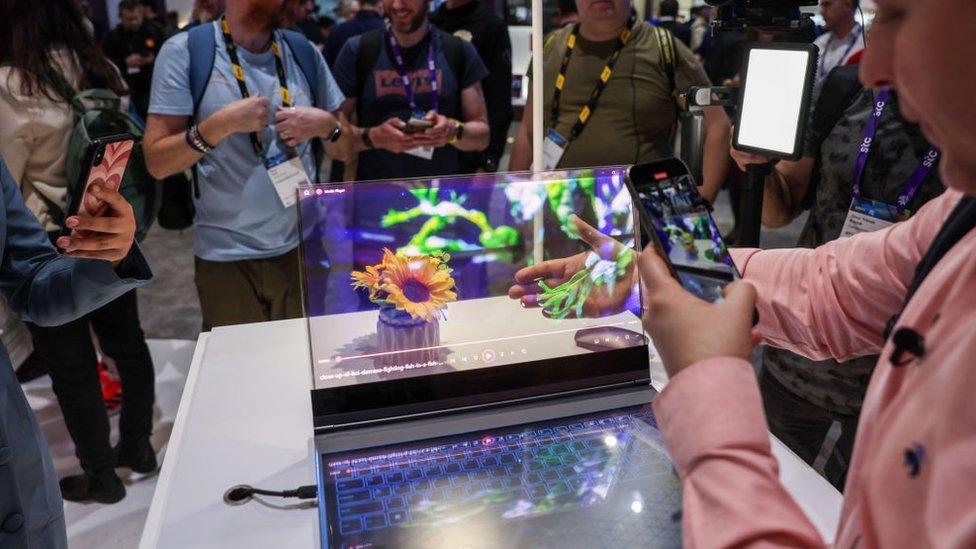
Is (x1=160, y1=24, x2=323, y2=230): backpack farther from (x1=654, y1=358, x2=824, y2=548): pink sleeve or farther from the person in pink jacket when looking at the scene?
(x1=654, y1=358, x2=824, y2=548): pink sleeve

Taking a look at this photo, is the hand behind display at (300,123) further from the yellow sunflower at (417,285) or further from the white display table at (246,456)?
the yellow sunflower at (417,285)

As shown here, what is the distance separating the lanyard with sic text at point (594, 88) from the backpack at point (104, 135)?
124 cm

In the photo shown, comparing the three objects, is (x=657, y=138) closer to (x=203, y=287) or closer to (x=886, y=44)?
(x=203, y=287)

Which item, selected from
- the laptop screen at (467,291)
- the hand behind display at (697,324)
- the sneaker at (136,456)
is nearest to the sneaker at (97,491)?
the sneaker at (136,456)

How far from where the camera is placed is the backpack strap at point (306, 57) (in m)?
2.18

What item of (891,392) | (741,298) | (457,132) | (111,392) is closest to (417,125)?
(457,132)

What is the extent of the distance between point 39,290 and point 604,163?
1.67 metres

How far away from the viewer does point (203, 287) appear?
2.17 metres

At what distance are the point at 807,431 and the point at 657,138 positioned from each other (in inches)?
42.0

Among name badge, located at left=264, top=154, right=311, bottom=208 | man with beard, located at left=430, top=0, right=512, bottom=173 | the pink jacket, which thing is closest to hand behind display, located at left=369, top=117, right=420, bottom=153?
name badge, located at left=264, top=154, right=311, bottom=208

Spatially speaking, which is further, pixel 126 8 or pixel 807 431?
pixel 126 8

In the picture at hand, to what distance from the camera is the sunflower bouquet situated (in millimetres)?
1104

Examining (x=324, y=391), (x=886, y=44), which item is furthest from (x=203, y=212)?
(x=886, y=44)

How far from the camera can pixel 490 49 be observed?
3.53 metres
